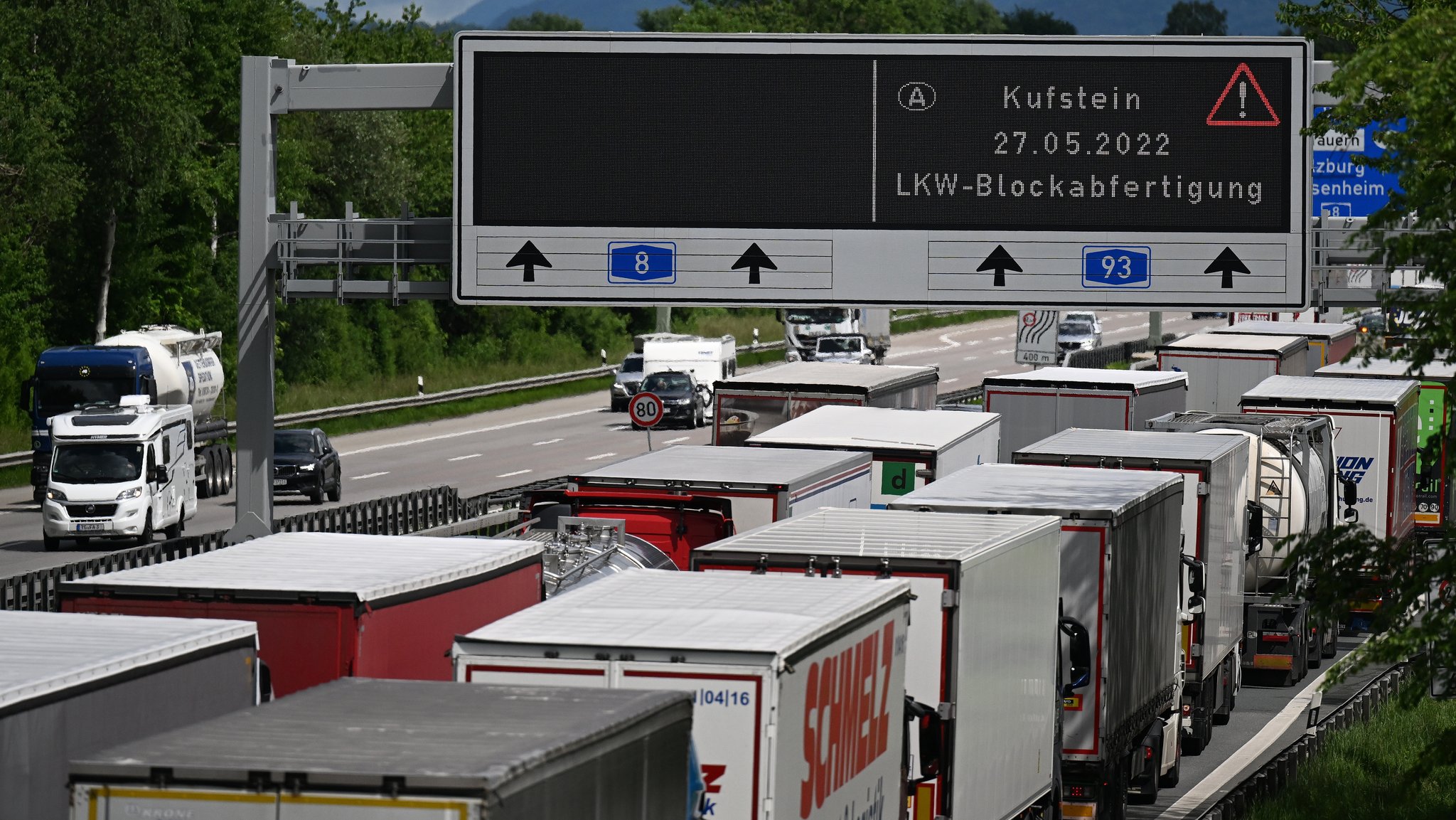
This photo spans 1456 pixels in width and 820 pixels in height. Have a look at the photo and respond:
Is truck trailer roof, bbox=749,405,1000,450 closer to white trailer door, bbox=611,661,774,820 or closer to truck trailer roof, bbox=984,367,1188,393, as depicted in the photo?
truck trailer roof, bbox=984,367,1188,393

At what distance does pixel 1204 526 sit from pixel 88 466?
885 inches

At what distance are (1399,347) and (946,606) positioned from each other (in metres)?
2.97

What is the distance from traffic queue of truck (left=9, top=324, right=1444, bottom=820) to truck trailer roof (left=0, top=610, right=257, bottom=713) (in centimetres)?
2

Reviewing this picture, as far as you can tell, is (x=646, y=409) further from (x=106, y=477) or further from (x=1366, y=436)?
(x=1366, y=436)

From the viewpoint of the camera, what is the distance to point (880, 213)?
2027cm

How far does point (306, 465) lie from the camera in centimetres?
4225

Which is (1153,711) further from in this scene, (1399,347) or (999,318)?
(999,318)

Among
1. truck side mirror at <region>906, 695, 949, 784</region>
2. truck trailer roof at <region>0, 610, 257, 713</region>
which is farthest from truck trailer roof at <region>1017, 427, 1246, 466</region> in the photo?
truck trailer roof at <region>0, 610, 257, 713</region>

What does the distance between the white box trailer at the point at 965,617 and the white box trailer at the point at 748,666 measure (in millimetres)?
872

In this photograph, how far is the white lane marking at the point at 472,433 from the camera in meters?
55.9

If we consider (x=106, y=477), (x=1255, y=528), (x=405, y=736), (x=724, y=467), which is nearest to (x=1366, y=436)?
(x=1255, y=528)

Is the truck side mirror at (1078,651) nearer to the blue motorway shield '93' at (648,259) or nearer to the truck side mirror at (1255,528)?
the blue motorway shield '93' at (648,259)

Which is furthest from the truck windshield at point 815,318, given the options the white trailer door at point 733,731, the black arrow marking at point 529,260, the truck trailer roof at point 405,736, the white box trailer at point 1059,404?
the truck trailer roof at point 405,736

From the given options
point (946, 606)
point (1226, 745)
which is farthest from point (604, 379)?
point (946, 606)
